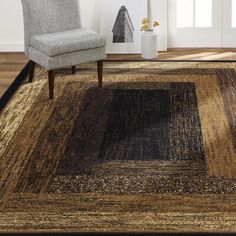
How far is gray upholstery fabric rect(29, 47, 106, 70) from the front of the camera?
5219mm

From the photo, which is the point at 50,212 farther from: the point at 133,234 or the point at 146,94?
the point at 146,94

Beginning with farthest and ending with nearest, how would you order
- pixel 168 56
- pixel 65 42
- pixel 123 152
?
pixel 168 56 → pixel 65 42 → pixel 123 152

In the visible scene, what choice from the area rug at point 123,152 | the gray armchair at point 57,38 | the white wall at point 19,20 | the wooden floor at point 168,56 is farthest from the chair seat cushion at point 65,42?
the white wall at point 19,20

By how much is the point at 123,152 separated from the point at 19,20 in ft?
8.94

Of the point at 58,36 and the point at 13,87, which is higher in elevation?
the point at 58,36

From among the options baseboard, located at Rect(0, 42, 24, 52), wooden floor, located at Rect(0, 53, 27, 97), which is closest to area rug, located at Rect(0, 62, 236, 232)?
wooden floor, located at Rect(0, 53, 27, 97)

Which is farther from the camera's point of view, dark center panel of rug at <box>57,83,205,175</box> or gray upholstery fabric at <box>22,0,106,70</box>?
gray upholstery fabric at <box>22,0,106,70</box>

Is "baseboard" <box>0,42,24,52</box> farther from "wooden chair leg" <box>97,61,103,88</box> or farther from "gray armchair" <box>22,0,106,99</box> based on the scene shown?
"wooden chair leg" <box>97,61,103,88</box>

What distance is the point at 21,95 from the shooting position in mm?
5355

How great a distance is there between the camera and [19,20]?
257 inches

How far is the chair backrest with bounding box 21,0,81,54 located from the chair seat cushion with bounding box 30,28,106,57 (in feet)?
0.28

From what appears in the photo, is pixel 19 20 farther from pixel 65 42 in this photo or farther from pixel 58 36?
pixel 65 42

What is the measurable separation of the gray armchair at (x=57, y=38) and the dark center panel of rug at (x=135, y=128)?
1.00ft

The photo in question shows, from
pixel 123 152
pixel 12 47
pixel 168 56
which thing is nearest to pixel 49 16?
pixel 12 47
